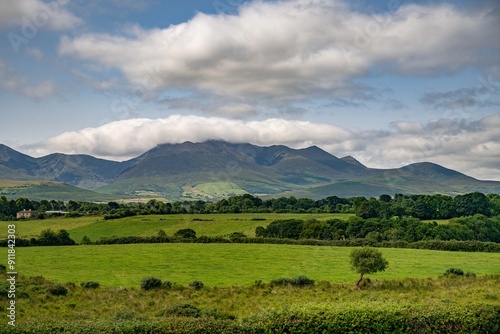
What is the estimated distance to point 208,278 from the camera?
2077 inches

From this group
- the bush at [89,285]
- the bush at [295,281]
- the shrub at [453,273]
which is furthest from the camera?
the shrub at [453,273]

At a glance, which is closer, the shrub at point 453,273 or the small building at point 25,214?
the shrub at point 453,273

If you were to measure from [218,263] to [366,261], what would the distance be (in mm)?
25615

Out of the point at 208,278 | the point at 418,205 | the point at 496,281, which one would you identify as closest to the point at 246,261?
the point at 208,278

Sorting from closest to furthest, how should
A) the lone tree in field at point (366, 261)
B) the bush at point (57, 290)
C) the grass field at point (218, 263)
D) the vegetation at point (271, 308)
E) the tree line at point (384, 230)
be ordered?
the vegetation at point (271, 308) < the bush at point (57, 290) < the lone tree in field at point (366, 261) < the grass field at point (218, 263) < the tree line at point (384, 230)

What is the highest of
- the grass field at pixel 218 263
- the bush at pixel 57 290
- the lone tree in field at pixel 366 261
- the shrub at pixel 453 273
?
the lone tree in field at pixel 366 261

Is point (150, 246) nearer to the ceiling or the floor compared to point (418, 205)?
nearer to the floor

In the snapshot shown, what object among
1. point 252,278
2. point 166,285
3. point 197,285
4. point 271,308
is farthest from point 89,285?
point 271,308

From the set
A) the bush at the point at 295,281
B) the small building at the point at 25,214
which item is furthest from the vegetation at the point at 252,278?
the small building at the point at 25,214

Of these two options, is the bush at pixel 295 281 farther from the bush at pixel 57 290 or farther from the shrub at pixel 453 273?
the bush at pixel 57 290

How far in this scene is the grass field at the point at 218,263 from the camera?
5366 centimetres

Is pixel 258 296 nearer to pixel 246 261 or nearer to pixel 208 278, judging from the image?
pixel 208 278

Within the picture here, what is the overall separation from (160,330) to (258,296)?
62.8 feet

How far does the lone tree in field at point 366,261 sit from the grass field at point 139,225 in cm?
6374
